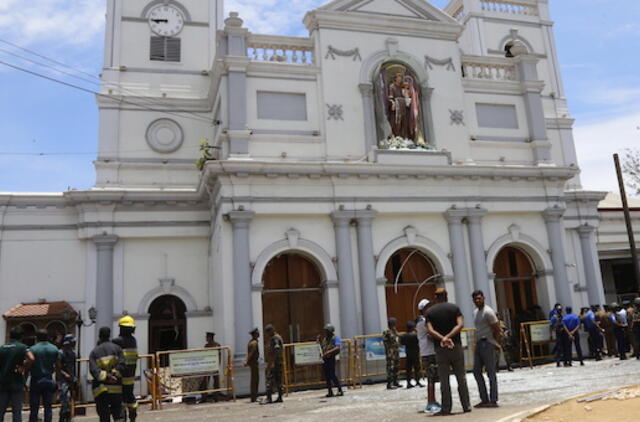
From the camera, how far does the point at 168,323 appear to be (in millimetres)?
21812

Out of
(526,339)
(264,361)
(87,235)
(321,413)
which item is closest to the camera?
(321,413)

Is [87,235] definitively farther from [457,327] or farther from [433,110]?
[457,327]

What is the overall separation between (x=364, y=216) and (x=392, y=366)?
19.0 feet

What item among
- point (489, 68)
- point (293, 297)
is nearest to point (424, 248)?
point (293, 297)

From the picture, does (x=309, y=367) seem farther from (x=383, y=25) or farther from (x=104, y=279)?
(x=383, y=25)

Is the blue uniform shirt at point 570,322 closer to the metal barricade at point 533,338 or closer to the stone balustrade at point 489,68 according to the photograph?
the metal barricade at point 533,338

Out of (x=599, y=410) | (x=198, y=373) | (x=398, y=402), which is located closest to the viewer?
(x=599, y=410)

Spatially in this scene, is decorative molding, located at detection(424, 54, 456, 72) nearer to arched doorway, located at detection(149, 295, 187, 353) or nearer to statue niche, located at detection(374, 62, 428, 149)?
statue niche, located at detection(374, 62, 428, 149)

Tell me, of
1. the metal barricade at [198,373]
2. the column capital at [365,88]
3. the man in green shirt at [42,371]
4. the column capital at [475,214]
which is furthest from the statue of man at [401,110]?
the man in green shirt at [42,371]

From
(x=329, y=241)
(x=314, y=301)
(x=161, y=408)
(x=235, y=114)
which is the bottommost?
(x=161, y=408)

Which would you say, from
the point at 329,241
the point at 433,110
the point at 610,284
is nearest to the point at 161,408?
the point at 329,241

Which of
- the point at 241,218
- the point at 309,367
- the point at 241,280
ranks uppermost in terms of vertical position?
the point at 241,218

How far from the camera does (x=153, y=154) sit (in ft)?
76.4

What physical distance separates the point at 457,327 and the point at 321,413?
142 inches
